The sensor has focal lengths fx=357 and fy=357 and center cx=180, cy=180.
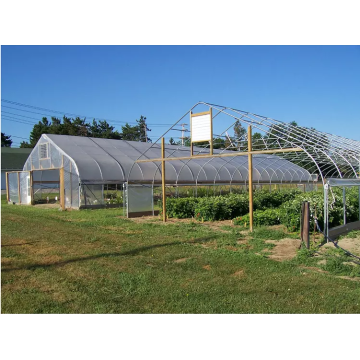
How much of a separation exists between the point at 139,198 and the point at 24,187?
1047 cm

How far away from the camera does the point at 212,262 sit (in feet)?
23.9

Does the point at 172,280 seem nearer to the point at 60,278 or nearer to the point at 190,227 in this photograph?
the point at 60,278

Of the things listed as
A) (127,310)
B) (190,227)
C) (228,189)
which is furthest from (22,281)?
(228,189)

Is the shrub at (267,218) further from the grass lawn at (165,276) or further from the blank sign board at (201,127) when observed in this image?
the blank sign board at (201,127)

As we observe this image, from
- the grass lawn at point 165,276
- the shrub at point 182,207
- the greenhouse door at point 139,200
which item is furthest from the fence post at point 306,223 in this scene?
the greenhouse door at point 139,200

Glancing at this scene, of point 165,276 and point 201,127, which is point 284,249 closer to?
point 165,276

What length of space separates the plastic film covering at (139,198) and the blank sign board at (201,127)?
4.22m

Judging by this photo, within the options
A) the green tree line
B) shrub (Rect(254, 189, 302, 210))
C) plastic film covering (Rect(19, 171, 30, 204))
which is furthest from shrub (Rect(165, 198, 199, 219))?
the green tree line

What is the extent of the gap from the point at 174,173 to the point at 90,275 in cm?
1530

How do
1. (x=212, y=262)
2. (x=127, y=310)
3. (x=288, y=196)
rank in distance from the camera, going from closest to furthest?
(x=127, y=310)
(x=212, y=262)
(x=288, y=196)

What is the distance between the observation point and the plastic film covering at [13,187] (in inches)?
915

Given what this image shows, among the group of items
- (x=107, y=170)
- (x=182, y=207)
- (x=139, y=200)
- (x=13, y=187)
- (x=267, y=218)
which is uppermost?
(x=107, y=170)

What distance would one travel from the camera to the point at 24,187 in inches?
889

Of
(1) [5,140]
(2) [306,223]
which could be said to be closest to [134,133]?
(1) [5,140]
